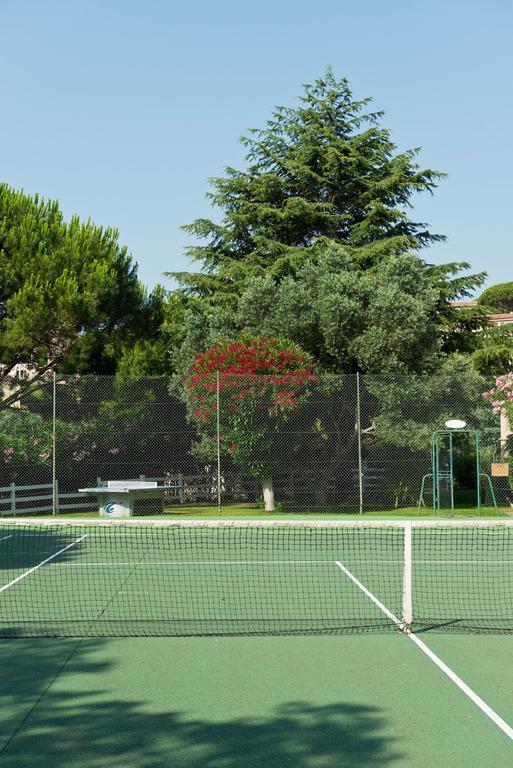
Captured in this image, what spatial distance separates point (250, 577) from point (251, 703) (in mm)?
6266

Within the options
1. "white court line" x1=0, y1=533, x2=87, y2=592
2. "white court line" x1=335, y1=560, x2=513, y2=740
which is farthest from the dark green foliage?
"white court line" x1=335, y1=560, x2=513, y2=740

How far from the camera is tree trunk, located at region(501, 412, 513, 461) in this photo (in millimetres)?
21047

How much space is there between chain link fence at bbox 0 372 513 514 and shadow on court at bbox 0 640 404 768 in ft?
45.9

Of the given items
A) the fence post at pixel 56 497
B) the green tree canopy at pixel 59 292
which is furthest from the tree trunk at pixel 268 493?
the green tree canopy at pixel 59 292

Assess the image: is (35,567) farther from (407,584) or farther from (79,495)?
(79,495)

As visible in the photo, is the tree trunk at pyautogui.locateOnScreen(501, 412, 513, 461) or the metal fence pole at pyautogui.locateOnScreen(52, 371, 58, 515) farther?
the tree trunk at pyautogui.locateOnScreen(501, 412, 513, 461)

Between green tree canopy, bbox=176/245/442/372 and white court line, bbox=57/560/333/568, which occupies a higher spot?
green tree canopy, bbox=176/245/442/372

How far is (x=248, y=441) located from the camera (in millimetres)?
20531

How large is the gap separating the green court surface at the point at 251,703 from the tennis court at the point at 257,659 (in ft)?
0.05

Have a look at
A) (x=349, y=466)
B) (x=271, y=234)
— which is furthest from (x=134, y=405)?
(x=271, y=234)

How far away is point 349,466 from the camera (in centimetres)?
2089

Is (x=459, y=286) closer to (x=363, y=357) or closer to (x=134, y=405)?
(x=363, y=357)

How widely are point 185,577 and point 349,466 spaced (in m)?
8.92

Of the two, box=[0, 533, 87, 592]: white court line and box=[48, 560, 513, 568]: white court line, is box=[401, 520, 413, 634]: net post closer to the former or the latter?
box=[0, 533, 87, 592]: white court line
